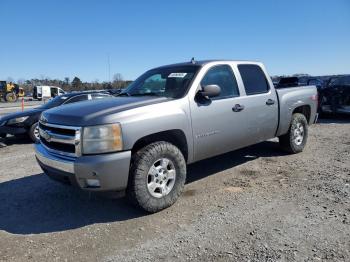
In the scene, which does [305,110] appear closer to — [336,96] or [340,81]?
[336,96]

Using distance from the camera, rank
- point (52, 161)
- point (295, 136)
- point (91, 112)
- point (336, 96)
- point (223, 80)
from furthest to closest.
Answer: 1. point (336, 96)
2. point (295, 136)
3. point (223, 80)
4. point (52, 161)
5. point (91, 112)

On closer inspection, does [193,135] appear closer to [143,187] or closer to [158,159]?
[158,159]

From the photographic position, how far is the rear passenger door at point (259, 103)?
19.1ft

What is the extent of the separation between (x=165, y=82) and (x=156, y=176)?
1621mm

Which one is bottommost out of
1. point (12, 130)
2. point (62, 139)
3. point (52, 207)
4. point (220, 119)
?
point (52, 207)

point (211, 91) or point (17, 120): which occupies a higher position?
point (211, 91)

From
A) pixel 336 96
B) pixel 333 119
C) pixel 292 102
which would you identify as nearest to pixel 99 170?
pixel 292 102

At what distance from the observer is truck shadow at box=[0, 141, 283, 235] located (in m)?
4.29

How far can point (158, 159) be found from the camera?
4410mm

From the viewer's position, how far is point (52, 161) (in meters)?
4.32

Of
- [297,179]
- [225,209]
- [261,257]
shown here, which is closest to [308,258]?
[261,257]

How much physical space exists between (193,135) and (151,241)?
1625mm

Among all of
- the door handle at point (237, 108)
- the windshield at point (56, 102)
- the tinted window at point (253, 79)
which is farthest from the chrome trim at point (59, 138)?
the windshield at point (56, 102)

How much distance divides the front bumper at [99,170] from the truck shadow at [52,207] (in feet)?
1.76
